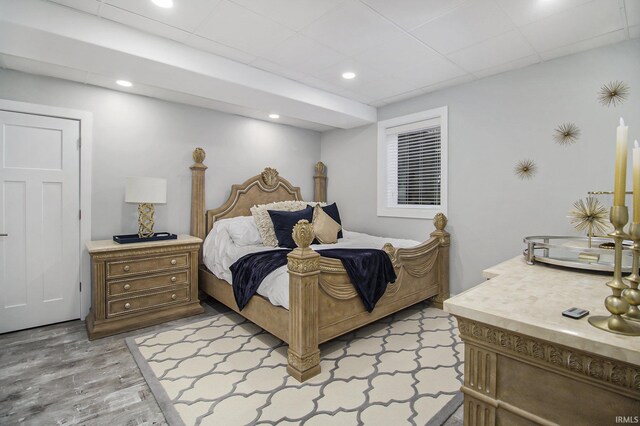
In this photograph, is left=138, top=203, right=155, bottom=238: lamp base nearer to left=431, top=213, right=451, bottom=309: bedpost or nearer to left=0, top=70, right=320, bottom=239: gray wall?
left=0, top=70, right=320, bottom=239: gray wall

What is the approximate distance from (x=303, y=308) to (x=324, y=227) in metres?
1.64

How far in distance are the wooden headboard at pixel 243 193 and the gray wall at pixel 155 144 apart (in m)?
0.11

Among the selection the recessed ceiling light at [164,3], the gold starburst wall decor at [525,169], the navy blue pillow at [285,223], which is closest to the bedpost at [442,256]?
the gold starburst wall decor at [525,169]

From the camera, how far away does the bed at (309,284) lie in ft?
7.24

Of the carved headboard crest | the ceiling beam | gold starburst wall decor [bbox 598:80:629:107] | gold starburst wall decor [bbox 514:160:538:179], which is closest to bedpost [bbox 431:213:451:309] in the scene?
gold starburst wall decor [bbox 514:160:538:179]

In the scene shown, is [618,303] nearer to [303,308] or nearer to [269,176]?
[303,308]

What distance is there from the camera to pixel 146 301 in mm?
3090

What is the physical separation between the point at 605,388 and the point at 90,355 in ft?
10.2

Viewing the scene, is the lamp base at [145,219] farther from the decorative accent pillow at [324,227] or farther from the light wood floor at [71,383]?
the decorative accent pillow at [324,227]

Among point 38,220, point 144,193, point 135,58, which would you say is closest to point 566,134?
point 135,58

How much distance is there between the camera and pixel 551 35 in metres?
2.48

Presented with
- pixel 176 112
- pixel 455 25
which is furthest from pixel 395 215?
pixel 176 112

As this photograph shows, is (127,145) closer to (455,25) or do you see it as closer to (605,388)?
(455,25)

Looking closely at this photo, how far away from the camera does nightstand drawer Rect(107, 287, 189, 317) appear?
2913mm
